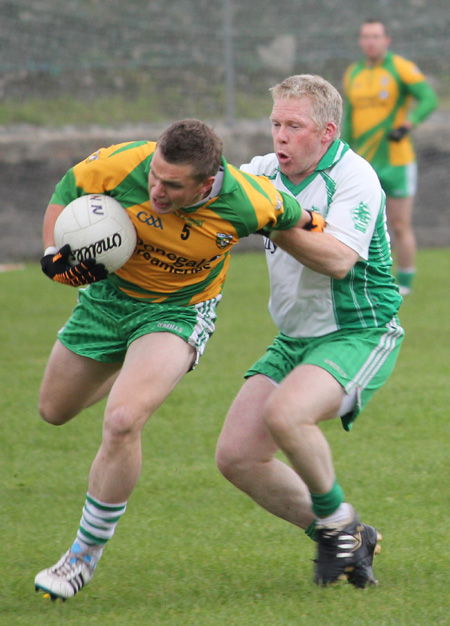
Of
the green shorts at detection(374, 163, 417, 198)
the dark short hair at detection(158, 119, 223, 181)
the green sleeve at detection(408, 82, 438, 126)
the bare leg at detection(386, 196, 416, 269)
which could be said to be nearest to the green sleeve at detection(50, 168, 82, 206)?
the dark short hair at detection(158, 119, 223, 181)

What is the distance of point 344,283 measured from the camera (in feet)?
13.4

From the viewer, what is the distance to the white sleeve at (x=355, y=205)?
3898 millimetres

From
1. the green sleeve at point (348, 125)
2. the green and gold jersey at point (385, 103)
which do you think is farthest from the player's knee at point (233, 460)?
the green sleeve at point (348, 125)

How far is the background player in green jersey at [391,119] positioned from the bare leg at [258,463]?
21.5 ft

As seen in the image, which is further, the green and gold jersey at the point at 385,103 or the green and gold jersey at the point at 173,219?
the green and gold jersey at the point at 385,103

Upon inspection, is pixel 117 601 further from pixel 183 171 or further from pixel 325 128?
pixel 325 128

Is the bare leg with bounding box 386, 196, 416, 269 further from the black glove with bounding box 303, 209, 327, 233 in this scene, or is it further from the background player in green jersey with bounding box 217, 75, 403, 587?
the black glove with bounding box 303, 209, 327, 233

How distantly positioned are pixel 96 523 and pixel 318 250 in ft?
4.34

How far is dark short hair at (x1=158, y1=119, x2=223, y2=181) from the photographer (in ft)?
11.8

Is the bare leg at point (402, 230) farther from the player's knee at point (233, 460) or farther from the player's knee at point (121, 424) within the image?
the player's knee at point (121, 424)

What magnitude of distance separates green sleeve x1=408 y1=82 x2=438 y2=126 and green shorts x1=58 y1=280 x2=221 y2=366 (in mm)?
6610

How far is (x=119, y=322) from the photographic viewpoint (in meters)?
4.29

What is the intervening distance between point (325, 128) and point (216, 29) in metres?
10.3

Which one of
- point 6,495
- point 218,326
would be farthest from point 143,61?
point 6,495
